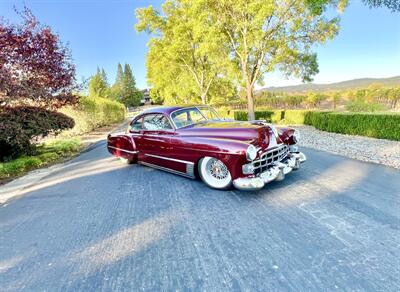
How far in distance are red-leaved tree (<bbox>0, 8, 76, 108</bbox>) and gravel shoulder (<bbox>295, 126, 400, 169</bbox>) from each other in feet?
30.2

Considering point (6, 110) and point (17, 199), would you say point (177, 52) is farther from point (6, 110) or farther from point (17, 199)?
point (17, 199)

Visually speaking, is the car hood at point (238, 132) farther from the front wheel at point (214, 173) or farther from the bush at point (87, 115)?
the bush at point (87, 115)

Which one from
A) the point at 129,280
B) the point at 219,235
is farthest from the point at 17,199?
the point at 219,235

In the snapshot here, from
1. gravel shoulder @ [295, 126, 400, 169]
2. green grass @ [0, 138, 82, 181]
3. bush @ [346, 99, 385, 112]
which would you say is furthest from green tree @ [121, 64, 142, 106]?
gravel shoulder @ [295, 126, 400, 169]

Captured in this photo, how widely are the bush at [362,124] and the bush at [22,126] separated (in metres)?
11.1

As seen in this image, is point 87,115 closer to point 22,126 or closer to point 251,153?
point 22,126

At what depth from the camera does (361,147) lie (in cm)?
761

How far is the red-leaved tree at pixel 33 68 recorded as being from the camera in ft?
25.6

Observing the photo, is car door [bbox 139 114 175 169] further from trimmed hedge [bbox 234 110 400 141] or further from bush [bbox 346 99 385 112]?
bush [bbox 346 99 385 112]

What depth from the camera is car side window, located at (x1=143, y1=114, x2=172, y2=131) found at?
17.6 feet

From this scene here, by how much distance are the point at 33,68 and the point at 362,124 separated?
12.1 meters

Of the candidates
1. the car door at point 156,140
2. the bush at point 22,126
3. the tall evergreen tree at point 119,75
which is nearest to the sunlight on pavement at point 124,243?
the car door at point 156,140

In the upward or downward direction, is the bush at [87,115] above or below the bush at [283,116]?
above

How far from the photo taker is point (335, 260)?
2.42 metres
